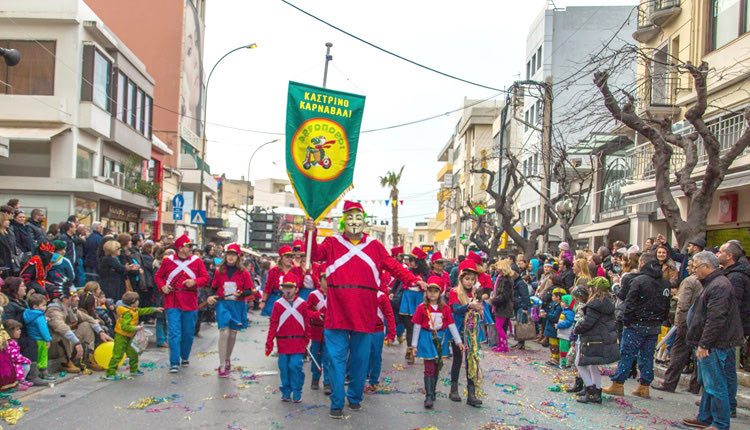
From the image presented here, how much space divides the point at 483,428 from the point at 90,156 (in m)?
23.9

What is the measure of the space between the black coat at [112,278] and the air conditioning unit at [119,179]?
17498mm

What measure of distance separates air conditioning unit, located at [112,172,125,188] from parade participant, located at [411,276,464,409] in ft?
78.8

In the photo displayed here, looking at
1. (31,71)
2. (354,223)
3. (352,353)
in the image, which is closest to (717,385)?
(352,353)

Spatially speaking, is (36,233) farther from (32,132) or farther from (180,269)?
(32,132)

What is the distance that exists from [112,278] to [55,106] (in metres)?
14.1

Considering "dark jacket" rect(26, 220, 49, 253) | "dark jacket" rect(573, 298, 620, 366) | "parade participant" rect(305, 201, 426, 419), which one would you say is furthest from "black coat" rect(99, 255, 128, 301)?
"dark jacket" rect(573, 298, 620, 366)

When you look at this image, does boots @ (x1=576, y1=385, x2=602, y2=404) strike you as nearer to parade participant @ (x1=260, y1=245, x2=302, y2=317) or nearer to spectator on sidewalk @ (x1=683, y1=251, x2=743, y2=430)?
spectator on sidewalk @ (x1=683, y1=251, x2=743, y2=430)

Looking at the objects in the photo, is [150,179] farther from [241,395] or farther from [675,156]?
[241,395]

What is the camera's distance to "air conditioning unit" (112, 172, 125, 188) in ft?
97.6

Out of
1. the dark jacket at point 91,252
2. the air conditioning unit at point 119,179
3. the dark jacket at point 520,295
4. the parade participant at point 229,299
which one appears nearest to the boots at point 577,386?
the parade participant at point 229,299

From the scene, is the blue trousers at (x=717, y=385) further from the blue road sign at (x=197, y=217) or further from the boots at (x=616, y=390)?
the blue road sign at (x=197, y=217)

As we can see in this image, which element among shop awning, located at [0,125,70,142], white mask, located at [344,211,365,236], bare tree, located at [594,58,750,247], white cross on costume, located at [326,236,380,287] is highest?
shop awning, located at [0,125,70,142]

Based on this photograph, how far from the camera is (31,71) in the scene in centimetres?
2469

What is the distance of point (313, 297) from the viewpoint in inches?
372
